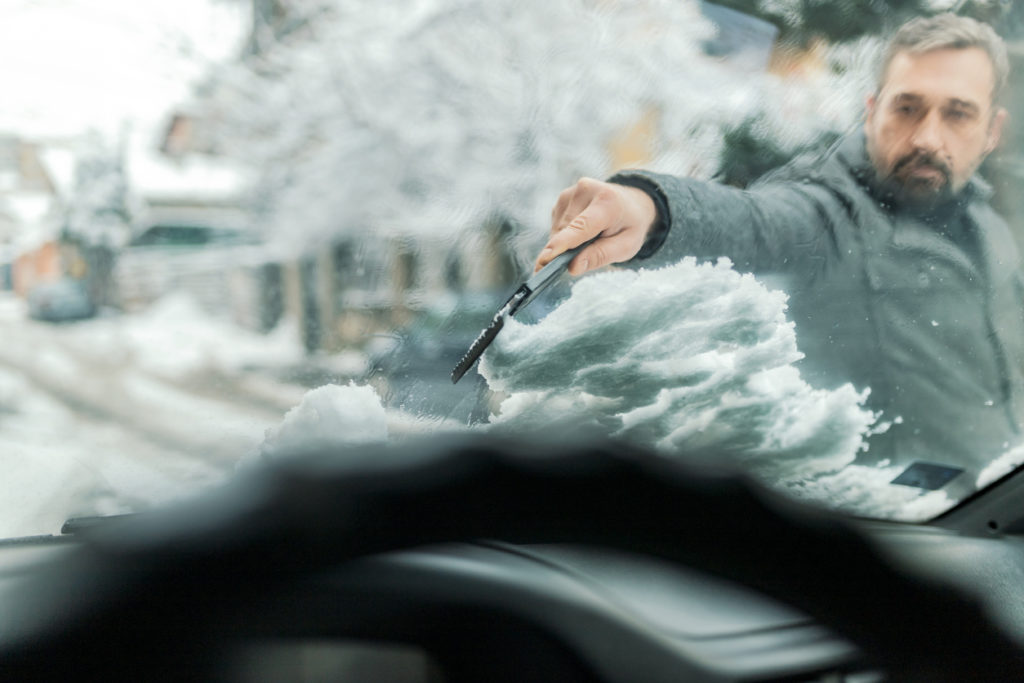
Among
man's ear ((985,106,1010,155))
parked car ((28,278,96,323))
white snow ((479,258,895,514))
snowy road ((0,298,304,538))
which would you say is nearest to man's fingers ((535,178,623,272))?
white snow ((479,258,895,514))

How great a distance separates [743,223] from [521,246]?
1.64ft

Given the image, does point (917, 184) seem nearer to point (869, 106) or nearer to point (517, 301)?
point (869, 106)

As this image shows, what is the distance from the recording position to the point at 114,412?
144cm

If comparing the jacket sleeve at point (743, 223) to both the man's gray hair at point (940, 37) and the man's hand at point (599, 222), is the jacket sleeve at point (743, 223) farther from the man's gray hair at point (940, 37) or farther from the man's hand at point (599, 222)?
the man's gray hair at point (940, 37)

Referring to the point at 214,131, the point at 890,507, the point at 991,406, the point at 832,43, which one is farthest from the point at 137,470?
the point at 991,406

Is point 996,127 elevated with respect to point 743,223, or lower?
elevated

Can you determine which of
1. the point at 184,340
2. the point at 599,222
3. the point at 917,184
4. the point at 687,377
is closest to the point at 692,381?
the point at 687,377

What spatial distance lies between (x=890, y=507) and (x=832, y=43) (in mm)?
1195

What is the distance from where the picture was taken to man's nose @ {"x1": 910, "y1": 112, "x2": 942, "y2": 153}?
5.98 feet

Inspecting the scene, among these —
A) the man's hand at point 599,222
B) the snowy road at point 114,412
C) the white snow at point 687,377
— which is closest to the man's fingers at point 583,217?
the man's hand at point 599,222

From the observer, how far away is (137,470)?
1.49 metres

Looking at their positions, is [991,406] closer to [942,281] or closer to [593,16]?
[942,281]

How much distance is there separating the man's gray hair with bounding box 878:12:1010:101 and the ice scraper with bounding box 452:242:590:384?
86 cm

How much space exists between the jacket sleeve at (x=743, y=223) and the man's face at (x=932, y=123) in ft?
0.59
